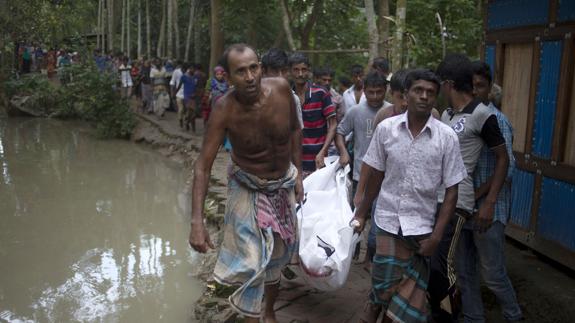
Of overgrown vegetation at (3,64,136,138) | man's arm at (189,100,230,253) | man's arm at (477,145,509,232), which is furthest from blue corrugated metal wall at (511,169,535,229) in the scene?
overgrown vegetation at (3,64,136,138)

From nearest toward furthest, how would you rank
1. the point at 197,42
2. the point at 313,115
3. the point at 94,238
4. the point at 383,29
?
the point at 313,115 → the point at 94,238 → the point at 383,29 → the point at 197,42

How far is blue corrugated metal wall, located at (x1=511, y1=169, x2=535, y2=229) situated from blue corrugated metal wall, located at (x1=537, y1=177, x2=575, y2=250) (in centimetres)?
16

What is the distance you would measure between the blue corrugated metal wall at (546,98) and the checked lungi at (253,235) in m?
2.16

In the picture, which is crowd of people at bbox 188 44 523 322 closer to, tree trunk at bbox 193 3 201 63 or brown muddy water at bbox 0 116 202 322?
brown muddy water at bbox 0 116 202 322

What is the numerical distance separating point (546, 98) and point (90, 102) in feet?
41.6

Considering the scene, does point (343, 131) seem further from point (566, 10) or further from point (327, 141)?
point (566, 10)

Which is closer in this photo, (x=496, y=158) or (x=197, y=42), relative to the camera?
(x=496, y=158)

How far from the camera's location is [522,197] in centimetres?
473

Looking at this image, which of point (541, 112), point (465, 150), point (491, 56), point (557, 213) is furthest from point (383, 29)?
point (465, 150)

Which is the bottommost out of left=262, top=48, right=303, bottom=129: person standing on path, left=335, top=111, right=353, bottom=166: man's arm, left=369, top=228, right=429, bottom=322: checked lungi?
left=369, top=228, right=429, bottom=322: checked lungi

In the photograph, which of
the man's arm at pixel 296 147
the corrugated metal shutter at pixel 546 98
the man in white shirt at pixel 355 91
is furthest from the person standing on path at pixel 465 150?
the man in white shirt at pixel 355 91

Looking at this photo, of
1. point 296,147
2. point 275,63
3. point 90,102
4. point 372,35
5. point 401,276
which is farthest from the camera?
point 90,102

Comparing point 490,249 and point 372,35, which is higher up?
point 372,35

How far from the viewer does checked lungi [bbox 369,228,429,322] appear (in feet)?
10.1
